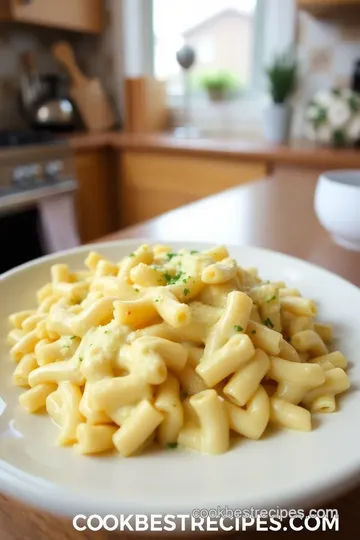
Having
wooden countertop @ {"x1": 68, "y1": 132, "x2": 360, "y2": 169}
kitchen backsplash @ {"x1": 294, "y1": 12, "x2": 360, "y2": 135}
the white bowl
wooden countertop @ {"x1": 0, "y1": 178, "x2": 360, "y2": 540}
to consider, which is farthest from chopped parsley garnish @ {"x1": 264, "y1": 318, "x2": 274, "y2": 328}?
kitchen backsplash @ {"x1": 294, "y1": 12, "x2": 360, "y2": 135}

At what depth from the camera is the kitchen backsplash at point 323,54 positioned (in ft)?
7.80

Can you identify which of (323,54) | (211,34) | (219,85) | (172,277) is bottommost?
(172,277)

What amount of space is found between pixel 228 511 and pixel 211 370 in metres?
0.16

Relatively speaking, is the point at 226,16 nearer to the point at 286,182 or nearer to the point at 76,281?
the point at 286,182

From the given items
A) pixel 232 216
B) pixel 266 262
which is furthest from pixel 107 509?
pixel 232 216

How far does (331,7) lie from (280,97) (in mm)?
411

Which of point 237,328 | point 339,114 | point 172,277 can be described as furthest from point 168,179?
point 237,328

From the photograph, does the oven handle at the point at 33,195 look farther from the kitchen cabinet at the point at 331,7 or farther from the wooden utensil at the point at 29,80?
the kitchen cabinet at the point at 331,7

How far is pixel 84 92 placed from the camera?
281 centimetres

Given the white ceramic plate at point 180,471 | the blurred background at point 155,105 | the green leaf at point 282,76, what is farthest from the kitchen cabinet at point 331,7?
the white ceramic plate at point 180,471

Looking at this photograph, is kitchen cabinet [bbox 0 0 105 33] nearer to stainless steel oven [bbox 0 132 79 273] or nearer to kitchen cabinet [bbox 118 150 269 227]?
stainless steel oven [bbox 0 132 79 273]

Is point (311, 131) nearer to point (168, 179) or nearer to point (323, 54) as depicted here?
point (323, 54)

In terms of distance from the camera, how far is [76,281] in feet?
2.48

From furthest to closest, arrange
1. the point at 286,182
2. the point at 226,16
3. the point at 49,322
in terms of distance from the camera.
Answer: the point at 226,16 < the point at 286,182 < the point at 49,322
